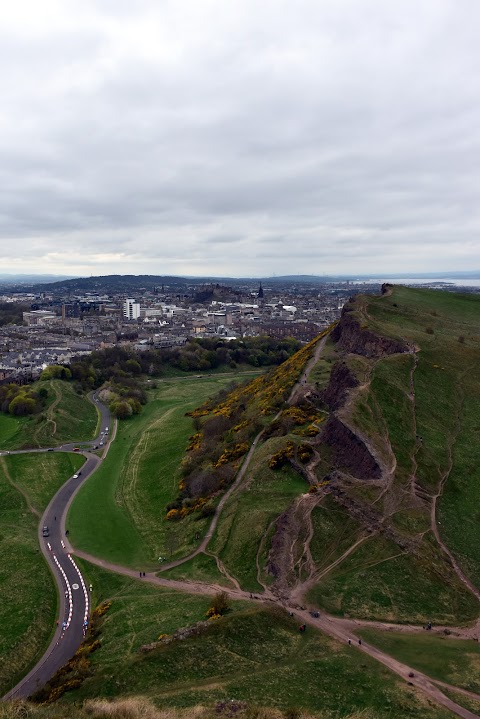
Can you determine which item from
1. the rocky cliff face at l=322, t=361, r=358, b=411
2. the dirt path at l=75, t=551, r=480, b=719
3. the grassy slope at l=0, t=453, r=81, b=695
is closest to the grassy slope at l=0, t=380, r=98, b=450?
the grassy slope at l=0, t=453, r=81, b=695

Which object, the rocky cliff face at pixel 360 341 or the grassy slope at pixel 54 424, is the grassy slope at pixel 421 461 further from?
the grassy slope at pixel 54 424

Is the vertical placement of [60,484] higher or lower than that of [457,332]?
lower

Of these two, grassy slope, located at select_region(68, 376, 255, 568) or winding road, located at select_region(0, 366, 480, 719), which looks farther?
grassy slope, located at select_region(68, 376, 255, 568)

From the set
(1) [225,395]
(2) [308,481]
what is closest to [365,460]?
(2) [308,481]

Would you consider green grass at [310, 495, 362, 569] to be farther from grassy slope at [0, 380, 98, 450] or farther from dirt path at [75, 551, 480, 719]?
grassy slope at [0, 380, 98, 450]

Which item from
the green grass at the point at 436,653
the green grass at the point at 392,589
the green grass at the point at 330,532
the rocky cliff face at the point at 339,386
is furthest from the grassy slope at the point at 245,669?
the rocky cliff face at the point at 339,386

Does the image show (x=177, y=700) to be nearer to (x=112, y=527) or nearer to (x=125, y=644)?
(x=125, y=644)
